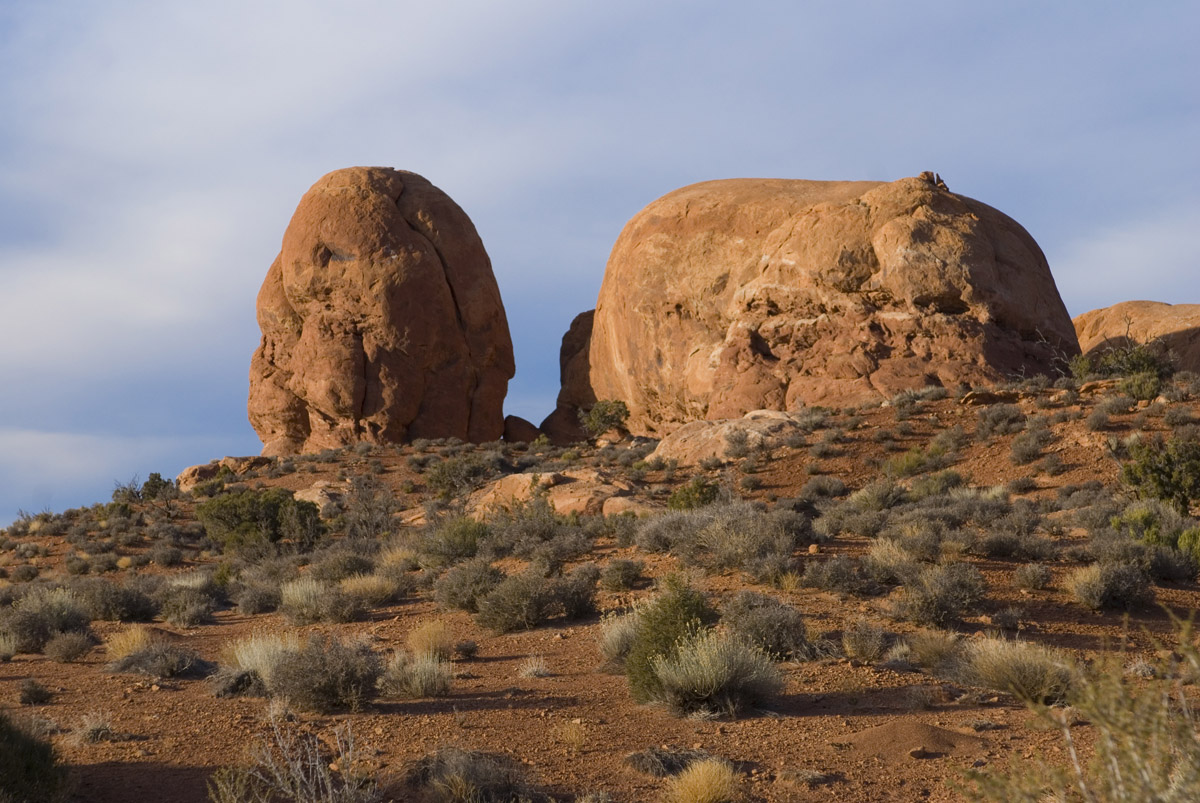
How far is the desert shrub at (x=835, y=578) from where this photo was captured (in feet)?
32.5

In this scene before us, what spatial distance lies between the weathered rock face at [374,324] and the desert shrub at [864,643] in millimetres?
29266

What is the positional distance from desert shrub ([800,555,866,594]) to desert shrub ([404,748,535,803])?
5.33 metres

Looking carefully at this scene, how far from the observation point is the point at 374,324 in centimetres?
3594

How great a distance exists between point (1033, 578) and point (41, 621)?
413 inches

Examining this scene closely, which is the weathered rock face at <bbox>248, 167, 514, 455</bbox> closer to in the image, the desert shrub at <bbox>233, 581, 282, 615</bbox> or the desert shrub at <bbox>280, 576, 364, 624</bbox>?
the desert shrub at <bbox>233, 581, 282, 615</bbox>

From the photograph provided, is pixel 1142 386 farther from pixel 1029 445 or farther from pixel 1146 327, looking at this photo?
pixel 1146 327

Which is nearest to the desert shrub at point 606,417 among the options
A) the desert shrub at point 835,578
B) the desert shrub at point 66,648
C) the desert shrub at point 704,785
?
the desert shrub at point 835,578

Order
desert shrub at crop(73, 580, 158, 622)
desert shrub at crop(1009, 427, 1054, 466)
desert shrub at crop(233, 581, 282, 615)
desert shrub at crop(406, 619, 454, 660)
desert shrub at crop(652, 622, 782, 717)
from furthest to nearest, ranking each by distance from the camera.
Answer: desert shrub at crop(1009, 427, 1054, 466), desert shrub at crop(233, 581, 282, 615), desert shrub at crop(73, 580, 158, 622), desert shrub at crop(406, 619, 454, 660), desert shrub at crop(652, 622, 782, 717)

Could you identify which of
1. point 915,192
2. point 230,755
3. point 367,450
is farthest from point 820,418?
point 230,755

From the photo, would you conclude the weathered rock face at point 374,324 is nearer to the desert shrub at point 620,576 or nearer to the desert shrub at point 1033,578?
the desert shrub at point 620,576

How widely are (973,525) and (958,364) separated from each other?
15649 millimetres

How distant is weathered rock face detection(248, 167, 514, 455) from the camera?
3584 centimetres

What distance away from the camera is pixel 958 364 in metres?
27.6

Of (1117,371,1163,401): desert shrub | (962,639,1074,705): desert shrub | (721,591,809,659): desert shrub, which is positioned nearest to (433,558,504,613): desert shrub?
(721,591,809,659): desert shrub
